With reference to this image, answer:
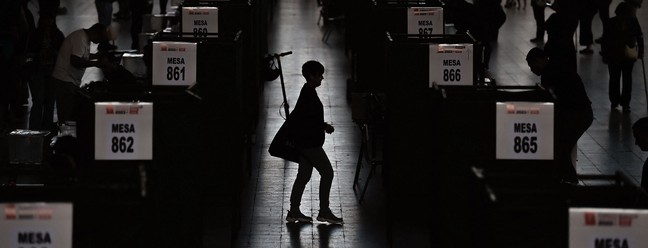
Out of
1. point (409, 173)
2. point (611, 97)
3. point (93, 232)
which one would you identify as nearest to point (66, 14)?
point (611, 97)

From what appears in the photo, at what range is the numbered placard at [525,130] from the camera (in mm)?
11398

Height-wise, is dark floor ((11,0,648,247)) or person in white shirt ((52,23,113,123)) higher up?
person in white shirt ((52,23,113,123))

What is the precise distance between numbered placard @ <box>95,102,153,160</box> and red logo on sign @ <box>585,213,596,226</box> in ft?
13.6

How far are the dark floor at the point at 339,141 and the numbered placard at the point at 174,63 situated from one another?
1625mm

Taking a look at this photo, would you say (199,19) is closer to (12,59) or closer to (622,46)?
(12,59)

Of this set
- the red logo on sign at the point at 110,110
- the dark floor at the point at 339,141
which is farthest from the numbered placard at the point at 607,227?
the dark floor at the point at 339,141

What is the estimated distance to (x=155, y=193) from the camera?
11.0 metres

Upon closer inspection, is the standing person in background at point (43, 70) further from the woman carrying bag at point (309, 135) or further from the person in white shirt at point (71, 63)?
the woman carrying bag at point (309, 135)

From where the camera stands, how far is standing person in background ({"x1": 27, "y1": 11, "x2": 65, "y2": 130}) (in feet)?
62.7

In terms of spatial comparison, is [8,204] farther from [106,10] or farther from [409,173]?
[106,10]

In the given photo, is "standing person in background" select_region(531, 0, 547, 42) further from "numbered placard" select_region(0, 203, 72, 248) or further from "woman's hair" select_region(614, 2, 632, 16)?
"numbered placard" select_region(0, 203, 72, 248)

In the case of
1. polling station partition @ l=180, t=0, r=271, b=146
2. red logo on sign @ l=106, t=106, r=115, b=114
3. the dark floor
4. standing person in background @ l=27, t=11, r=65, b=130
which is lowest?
the dark floor

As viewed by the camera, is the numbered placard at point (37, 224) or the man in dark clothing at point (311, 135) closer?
the numbered placard at point (37, 224)

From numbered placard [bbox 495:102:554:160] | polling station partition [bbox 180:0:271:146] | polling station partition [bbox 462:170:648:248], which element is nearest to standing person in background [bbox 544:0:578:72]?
polling station partition [bbox 180:0:271:146]
